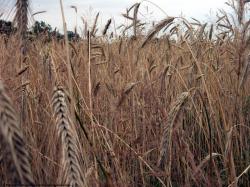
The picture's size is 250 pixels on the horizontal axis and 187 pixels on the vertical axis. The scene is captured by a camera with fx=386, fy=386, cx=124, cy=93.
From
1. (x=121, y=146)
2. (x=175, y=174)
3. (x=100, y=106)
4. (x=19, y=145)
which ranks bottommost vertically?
(x=175, y=174)

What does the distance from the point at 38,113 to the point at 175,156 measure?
0.78 m

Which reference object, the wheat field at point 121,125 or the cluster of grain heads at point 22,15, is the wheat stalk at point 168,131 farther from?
the cluster of grain heads at point 22,15

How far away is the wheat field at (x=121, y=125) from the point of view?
34.8 inches

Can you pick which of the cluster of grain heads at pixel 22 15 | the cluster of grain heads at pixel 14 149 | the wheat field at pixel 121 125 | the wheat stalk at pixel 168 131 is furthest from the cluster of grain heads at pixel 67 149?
the cluster of grain heads at pixel 22 15

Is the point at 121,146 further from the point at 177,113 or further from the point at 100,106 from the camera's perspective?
the point at 177,113

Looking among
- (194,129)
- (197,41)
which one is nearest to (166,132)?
(194,129)

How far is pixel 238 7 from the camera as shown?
1.91m

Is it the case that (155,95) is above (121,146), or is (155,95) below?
above

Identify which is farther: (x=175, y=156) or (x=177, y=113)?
(x=175, y=156)

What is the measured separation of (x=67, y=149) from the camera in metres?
0.85

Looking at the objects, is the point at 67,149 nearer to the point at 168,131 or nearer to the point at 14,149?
the point at 14,149

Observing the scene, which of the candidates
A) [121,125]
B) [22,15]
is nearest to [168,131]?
[22,15]

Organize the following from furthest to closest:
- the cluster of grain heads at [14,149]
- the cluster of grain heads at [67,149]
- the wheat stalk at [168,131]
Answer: the wheat stalk at [168,131]
the cluster of grain heads at [67,149]
the cluster of grain heads at [14,149]

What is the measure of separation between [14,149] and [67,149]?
267mm
